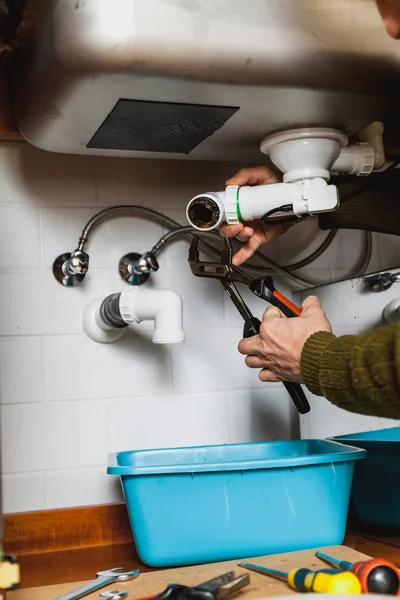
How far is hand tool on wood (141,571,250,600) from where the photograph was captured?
75 cm

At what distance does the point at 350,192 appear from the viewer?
124cm

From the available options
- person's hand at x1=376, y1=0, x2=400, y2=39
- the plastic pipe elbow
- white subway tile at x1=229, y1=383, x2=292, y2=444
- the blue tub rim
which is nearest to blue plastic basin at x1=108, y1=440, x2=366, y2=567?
the blue tub rim

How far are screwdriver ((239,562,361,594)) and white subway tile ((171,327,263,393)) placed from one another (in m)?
0.51

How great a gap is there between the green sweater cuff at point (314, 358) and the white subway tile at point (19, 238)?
570 mm

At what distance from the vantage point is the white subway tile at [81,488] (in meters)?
1.20

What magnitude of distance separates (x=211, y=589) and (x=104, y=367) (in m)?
0.55

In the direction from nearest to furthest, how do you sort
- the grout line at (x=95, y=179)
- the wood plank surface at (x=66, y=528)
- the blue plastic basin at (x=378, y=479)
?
1. the blue plastic basin at (x=378, y=479)
2. the wood plank surface at (x=66, y=528)
3. the grout line at (x=95, y=179)

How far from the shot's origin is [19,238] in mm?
1230

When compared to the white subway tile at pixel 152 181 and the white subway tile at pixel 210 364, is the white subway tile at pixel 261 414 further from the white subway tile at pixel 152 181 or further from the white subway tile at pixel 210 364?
the white subway tile at pixel 152 181

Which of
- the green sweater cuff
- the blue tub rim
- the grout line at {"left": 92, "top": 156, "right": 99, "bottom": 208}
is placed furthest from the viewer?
the grout line at {"left": 92, "top": 156, "right": 99, "bottom": 208}

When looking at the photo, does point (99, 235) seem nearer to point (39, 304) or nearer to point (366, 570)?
point (39, 304)

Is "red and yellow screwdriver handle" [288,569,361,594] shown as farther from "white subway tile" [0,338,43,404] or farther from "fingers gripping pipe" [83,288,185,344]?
"white subway tile" [0,338,43,404]

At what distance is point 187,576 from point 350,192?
70 cm

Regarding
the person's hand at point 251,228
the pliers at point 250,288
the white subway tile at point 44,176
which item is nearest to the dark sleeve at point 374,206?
the person's hand at point 251,228
